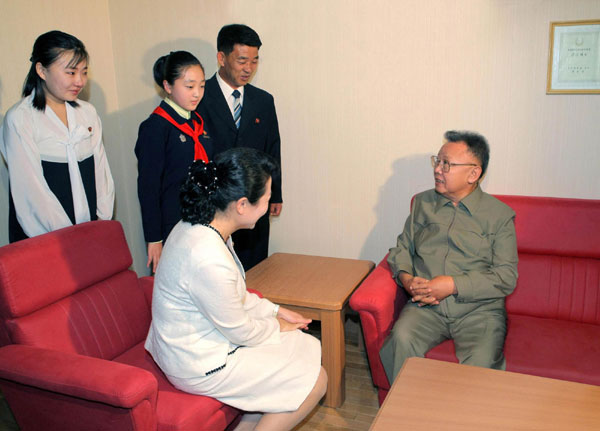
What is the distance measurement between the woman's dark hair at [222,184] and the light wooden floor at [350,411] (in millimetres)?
1160

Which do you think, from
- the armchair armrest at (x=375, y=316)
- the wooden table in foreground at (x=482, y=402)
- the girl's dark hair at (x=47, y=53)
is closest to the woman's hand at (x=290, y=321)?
the armchair armrest at (x=375, y=316)

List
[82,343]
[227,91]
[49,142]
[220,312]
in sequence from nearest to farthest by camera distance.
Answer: [220,312], [82,343], [49,142], [227,91]

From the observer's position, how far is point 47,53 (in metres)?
2.32

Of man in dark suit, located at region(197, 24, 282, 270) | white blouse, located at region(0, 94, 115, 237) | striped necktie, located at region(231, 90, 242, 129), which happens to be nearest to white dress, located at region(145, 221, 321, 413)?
white blouse, located at region(0, 94, 115, 237)

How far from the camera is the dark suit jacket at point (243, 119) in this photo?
289 cm

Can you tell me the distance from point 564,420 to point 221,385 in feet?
3.61

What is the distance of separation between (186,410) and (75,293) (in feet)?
2.42

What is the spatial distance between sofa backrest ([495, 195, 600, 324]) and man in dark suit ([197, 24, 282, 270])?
127 cm

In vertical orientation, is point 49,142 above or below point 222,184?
above

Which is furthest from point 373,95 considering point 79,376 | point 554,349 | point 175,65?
point 79,376

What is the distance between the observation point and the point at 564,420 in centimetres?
162

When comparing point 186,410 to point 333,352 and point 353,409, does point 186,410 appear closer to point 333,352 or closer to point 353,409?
point 333,352

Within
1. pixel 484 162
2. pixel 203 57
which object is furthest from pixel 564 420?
pixel 203 57

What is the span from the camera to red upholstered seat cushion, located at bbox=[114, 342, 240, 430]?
1.83m
